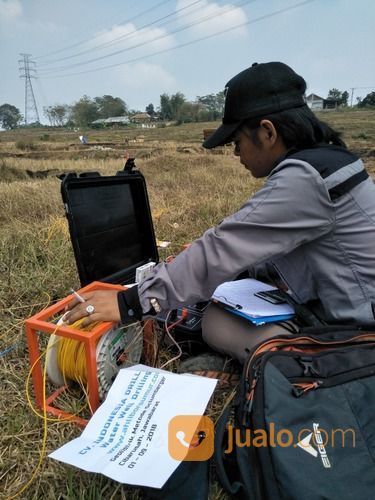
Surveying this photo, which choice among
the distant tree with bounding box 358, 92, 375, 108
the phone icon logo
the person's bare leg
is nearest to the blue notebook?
the person's bare leg

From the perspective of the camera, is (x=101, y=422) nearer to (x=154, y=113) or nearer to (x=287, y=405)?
(x=287, y=405)

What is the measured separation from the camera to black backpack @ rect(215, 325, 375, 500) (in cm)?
114

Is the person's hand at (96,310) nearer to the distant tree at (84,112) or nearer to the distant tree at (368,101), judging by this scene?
the distant tree at (368,101)

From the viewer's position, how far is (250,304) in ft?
6.88

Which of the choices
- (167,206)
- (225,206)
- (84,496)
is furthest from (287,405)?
(167,206)

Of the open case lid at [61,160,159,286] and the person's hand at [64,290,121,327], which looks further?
the open case lid at [61,160,159,286]

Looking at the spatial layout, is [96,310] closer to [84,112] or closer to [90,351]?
[90,351]

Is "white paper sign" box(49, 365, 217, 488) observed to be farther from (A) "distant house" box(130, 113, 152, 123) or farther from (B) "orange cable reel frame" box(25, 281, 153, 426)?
(A) "distant house" box(130, 113, 152, 123)

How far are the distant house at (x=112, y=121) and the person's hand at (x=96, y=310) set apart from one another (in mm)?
76075

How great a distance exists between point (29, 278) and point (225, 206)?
3111 millimetres

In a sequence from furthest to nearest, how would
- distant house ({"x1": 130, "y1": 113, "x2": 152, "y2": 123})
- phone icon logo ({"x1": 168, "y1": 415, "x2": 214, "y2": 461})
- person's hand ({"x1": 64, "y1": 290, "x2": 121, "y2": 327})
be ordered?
distant house ({"x1": 130, "y1": 113, "x2": 152, "y2": 123}) < person's hand ({"x1": 64, "y1": 290, "x2": 121, "y2": 327}) < phone icon logo ({"x1": 168, "y1": 415, "x2": 214, "y2": 461})

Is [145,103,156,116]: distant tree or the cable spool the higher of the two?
[145,103,156,116]: distant tree

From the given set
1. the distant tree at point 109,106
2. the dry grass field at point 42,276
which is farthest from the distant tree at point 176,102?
the dry grass field at point 42,276

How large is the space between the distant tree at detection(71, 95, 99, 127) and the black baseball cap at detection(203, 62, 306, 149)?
282 ft
